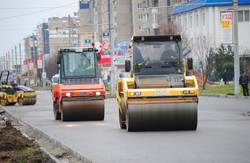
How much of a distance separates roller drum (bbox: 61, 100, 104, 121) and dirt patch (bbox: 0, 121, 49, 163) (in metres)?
5.73

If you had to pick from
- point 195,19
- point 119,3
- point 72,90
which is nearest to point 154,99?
point 72,90

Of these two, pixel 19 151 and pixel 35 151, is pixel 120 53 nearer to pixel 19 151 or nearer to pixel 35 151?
pixel 19 151

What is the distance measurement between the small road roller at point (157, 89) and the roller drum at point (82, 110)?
4.12 m

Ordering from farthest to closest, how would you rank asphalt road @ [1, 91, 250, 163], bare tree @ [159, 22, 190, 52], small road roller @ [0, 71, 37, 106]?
bare tree @ [159, 22, 190, 52]
small road roller @ [0, 71, 37, 106]
asphalt road @ [1, 91, 250, 163]

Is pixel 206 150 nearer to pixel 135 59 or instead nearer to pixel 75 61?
pixel 135 59

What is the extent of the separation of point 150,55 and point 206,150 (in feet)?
22.9

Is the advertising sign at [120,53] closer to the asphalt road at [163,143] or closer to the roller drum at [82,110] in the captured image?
the roller drum at [82,110]

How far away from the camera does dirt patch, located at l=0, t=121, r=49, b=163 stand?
12.3 meters

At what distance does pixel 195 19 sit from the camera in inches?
2926

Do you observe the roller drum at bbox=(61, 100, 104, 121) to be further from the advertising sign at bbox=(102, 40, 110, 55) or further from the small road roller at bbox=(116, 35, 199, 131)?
the advertising sign at bbox=(102, 40, 110, 55)

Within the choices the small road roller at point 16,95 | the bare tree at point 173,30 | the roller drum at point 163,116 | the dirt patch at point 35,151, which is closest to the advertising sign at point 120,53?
the small road roller at point 16,95

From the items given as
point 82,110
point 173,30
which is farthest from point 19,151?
point 173,30

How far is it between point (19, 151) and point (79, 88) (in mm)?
9579

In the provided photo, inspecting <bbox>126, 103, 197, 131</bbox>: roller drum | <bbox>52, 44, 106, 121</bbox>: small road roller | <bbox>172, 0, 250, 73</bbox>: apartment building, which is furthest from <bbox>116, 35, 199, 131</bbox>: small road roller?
<bbox>172, 0, 250, 73</bbox>: apartment building
